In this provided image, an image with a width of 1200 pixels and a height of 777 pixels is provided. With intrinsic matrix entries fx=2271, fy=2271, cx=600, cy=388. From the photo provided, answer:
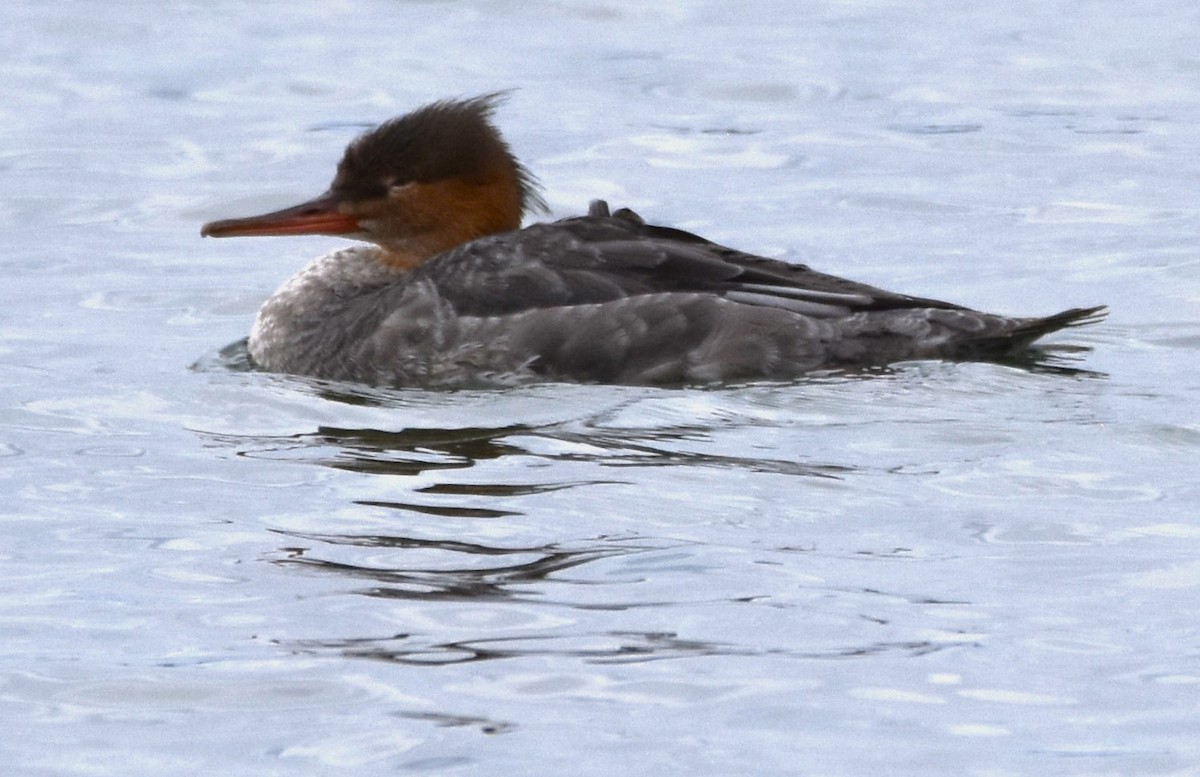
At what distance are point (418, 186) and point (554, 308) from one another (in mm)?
1136

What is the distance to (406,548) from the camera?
22.2ft

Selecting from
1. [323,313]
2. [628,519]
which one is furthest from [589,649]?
[323,313]

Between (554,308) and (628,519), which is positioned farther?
(554,308)

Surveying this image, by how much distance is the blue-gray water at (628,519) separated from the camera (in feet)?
17.8

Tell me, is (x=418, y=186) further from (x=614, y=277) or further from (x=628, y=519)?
(x=628, y=519)

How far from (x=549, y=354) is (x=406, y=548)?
7.42 feet

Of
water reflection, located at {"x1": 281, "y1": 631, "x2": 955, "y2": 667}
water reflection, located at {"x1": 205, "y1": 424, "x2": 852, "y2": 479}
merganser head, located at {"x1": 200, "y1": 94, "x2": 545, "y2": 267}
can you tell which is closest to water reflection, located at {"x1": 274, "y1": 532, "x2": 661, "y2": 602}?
water reflection, located at {"x1": 281, "y1": 631, "x2": 955, "y2": 667}

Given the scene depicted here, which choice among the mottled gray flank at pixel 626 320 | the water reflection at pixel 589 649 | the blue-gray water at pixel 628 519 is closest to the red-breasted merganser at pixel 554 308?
the mottled gray flank at pixel 626 320

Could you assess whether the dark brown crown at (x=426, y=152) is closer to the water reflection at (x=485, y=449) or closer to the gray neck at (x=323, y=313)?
the gray neck at (x=323, y=313)

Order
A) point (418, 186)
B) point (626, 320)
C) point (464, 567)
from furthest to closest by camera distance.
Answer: point (418, 186), point (626, 320), point (464, 567)

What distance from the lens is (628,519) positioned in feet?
22.9

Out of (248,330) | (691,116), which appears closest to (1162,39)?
(691,116)

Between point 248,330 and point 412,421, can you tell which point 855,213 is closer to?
point 248,330

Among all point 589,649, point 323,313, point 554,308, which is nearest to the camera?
point 589,649
